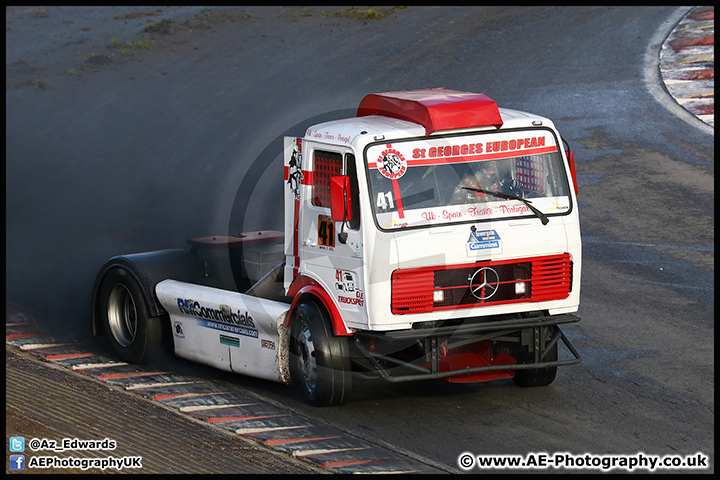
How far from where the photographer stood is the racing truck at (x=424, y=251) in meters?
8.67

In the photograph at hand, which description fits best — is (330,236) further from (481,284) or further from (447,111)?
(447,111)

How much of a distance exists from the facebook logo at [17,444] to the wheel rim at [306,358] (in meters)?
2.70

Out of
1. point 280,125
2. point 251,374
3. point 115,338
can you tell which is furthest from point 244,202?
point 251,374

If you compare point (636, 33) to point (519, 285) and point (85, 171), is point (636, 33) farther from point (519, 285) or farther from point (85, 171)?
point (519, 285)

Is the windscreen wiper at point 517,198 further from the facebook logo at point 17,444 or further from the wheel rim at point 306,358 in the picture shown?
the facebook logo at point 17,444

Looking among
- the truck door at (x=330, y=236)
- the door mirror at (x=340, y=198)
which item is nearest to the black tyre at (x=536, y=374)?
the truck door at (x=330, y=236)

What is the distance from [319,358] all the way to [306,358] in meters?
0.32

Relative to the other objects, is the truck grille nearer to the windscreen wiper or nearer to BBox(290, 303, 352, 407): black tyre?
the windscreen wiper

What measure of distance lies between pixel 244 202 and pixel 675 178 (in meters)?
9.01

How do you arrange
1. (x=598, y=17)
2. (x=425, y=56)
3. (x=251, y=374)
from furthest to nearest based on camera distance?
(x=598, y=17)
(x=425, y=56)
(x=251, y=374)

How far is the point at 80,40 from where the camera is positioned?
108ft

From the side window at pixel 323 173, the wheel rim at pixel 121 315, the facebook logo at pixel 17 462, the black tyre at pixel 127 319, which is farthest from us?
the wheel rim at pixel 121 315

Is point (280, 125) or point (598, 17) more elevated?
point (598, 17)

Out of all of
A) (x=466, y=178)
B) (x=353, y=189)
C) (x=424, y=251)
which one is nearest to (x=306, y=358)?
(x=424, y=251)
